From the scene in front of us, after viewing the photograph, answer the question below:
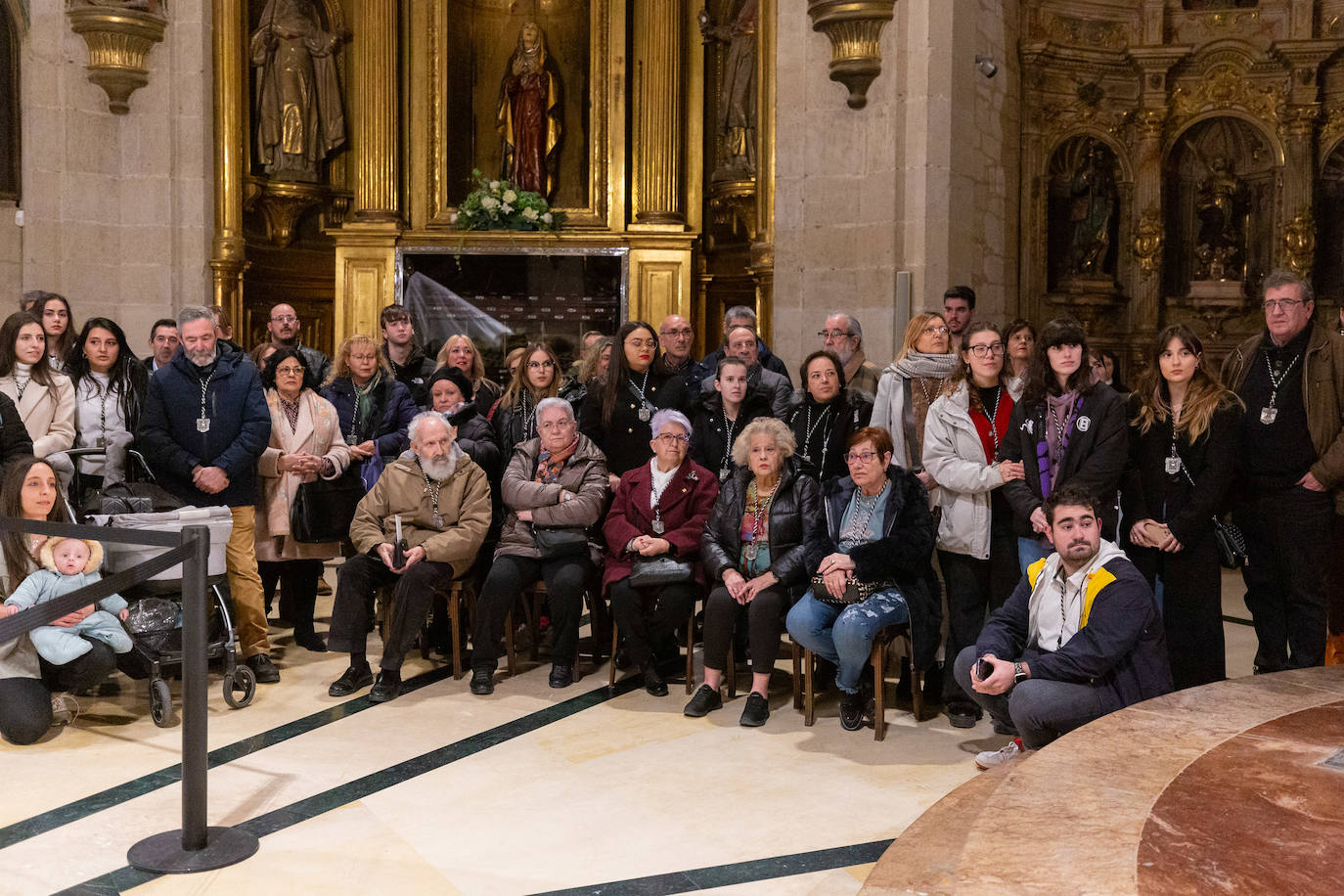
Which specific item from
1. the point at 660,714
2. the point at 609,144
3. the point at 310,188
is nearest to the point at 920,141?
the point at 609,144

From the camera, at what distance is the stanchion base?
3887mm

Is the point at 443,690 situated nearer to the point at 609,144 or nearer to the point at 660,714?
the point at 660,714

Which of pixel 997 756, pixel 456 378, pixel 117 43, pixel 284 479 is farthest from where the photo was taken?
pixel 117 43

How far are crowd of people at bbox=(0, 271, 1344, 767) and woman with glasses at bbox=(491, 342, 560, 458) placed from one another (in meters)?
0.01

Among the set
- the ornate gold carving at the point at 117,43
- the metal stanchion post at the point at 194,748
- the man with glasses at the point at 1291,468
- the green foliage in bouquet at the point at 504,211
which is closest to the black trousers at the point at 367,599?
the metal stanchion post at the point at 194,748

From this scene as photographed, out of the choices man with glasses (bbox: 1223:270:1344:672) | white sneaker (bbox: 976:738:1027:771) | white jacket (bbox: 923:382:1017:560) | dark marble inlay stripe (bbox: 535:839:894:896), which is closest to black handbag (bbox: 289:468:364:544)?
white jacket (bbox: 923:382:1017:560)

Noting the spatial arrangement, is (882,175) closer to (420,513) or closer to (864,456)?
(864,456)

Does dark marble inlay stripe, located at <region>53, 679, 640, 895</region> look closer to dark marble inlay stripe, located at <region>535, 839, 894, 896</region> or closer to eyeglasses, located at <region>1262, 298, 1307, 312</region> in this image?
dark marble inlay stripe, located at <region>535, 839, 894, 896</region>

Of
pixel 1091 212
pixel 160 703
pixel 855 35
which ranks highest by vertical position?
pixel 855 35

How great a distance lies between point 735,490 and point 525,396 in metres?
1.44

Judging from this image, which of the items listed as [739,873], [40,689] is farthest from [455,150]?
[739,873]

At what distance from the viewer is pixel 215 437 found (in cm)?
607

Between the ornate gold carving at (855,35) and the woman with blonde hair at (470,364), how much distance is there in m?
3.23

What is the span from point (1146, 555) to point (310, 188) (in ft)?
27.3
